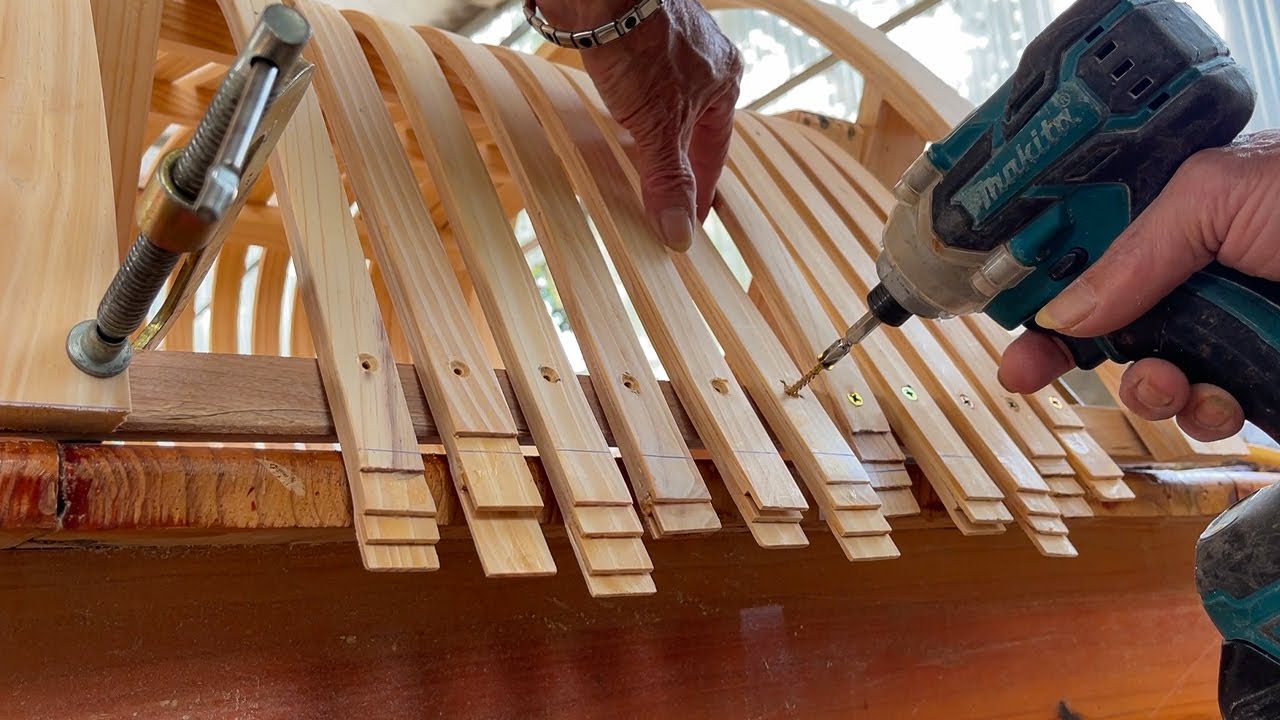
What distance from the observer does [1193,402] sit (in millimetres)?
1024

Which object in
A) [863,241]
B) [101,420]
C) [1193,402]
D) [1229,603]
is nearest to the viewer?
[101,420]

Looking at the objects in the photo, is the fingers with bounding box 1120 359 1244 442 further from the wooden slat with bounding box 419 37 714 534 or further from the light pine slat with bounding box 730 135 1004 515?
the wooden slat with bounding box 419 37 714 534

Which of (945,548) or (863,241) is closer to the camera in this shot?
(945,548)

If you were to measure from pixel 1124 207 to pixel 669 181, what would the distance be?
20.1 inches

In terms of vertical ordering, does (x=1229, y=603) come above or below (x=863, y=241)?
above

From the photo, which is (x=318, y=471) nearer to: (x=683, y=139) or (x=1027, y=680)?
Result: (x=683, y=139)

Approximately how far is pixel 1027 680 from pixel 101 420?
117 cm

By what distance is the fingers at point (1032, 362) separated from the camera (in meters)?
1.16

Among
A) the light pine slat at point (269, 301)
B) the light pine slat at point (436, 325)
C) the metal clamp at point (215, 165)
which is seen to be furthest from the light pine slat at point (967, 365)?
the light pine slat at point (269, 301)

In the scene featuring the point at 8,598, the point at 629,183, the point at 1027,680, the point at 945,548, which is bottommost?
the point at 1027,680

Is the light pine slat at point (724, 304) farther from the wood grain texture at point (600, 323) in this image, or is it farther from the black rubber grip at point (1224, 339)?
the black rubber grip at point (1224, 339)

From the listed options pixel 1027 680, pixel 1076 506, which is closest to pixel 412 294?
pixel 1076 506

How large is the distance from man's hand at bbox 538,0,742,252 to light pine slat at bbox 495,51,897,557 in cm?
4

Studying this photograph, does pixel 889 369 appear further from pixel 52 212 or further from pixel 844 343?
pixel 52 212
